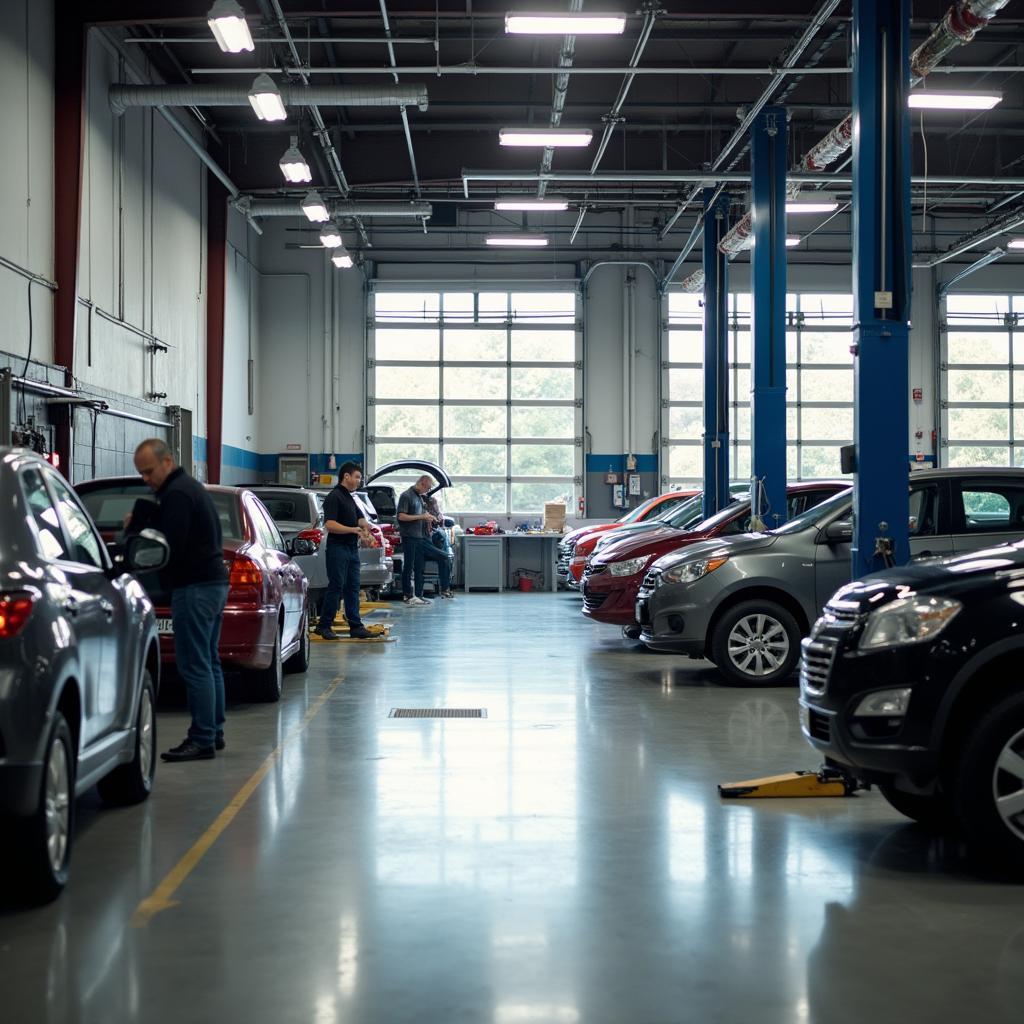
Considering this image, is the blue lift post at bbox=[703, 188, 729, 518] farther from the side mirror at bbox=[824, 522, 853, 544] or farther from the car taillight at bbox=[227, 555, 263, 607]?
the car taillight at bbox=[227, 555, 263, 607]

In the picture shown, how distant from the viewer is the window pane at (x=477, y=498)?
2741 cm

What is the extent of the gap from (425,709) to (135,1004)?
5636 millimetres

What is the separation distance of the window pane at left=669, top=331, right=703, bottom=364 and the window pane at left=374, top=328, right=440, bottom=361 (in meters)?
4.94

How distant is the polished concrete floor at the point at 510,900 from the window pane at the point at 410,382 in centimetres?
1985

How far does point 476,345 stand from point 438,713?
1934cm

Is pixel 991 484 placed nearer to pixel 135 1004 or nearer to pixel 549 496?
pixel 135 1004

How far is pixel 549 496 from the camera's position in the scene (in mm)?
27469

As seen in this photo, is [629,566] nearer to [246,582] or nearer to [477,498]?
[246,582]

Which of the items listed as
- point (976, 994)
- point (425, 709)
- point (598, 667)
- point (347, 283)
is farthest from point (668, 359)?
point (976, 994)

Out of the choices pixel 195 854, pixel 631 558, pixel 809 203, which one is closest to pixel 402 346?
pixel 809 203

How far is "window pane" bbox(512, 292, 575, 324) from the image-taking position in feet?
90.7

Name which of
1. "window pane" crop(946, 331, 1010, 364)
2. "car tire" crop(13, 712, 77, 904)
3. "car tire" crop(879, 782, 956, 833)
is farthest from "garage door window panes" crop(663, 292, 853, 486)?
"car tire" crop(13, 712, 77, 904)

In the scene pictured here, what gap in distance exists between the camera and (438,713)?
29.0 feet

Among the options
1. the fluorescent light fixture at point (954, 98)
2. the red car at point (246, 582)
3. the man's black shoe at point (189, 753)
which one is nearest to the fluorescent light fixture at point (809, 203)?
the fluorescent light fixture at point (954, 98)
